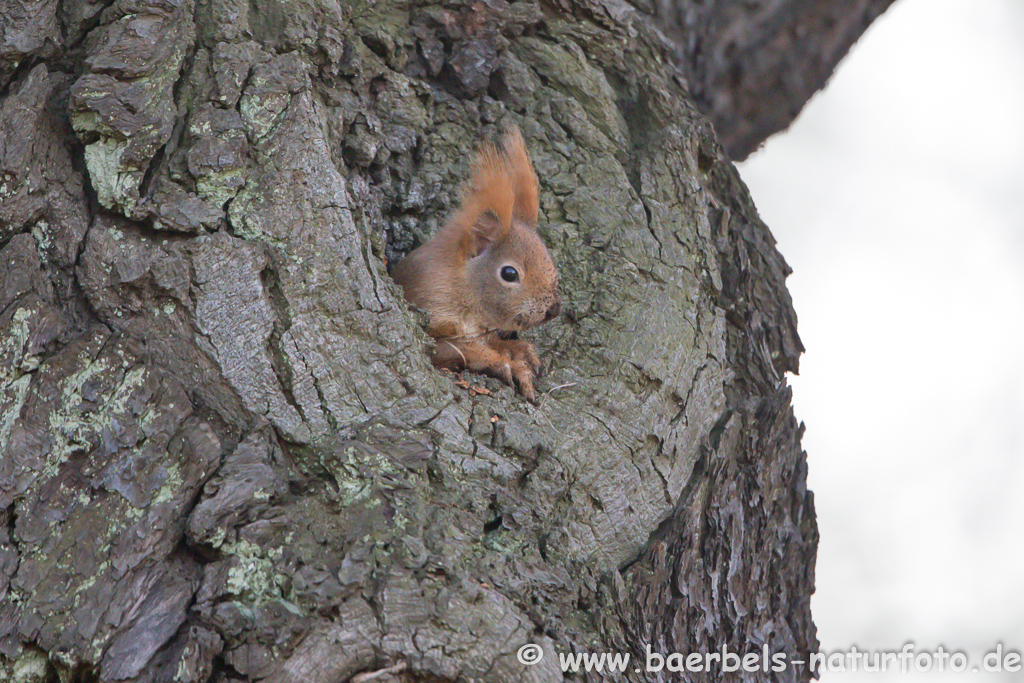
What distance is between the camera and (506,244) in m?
3.47

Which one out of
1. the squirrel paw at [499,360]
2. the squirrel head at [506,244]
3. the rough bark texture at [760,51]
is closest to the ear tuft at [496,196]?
the squirrel head at [506,244]

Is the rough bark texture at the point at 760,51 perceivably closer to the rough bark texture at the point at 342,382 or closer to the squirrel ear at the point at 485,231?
the rough bark texture at the point at 342,382

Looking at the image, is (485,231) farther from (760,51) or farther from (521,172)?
(760,51)

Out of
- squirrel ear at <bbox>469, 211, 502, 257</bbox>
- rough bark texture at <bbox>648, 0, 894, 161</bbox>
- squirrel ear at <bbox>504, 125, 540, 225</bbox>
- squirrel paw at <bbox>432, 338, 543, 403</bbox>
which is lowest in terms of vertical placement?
squirrel paw at <bbox>432, 338, 543, 403</bbox>

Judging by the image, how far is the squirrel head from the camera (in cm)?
323

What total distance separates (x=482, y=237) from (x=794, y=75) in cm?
227

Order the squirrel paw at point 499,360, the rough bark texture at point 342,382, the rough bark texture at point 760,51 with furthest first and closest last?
the rough bark texture at point 760,51, the squirrel paw at point 499,360, the rough bark texture at point 342,382

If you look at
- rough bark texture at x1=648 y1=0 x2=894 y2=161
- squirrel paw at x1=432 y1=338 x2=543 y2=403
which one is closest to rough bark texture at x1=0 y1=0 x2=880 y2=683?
squirrel paw at x1=432 y1=338 x2=543 y2=403

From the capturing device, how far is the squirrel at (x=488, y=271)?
127 inches

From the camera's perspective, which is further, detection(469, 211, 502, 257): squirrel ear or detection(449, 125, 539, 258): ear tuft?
detection(469, 211, 502, 257): squirrel ear

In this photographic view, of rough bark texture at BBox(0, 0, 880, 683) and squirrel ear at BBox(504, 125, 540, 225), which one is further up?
squirrel ear at BBox(504, 125, 540, 225)

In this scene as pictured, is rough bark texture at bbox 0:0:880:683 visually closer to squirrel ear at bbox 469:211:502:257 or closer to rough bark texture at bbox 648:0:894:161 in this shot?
squirrel ear at bbox 469:211:502:257

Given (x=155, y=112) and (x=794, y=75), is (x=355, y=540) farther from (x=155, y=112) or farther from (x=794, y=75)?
(x=794, y=75)

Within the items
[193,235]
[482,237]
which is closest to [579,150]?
[482,237]
